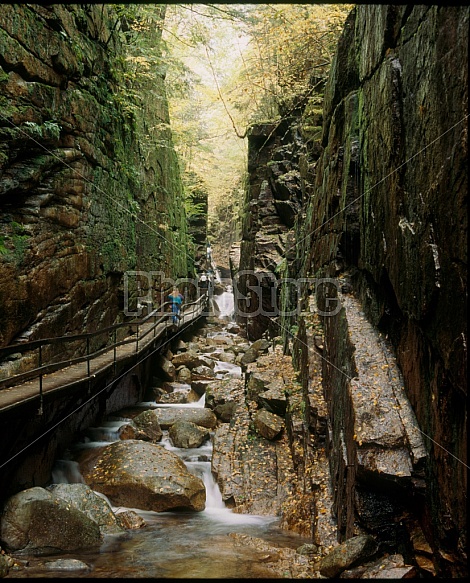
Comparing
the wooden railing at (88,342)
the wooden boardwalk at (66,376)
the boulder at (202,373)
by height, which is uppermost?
the wooden railing at (88,342)

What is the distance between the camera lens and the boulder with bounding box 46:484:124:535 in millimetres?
7391

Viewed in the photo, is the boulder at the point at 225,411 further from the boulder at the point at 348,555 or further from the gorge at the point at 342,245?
the boulder at the point at 348,555

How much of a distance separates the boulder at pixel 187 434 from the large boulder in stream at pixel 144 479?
135cm

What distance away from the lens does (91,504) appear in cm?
766

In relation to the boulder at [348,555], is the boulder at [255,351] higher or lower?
higher

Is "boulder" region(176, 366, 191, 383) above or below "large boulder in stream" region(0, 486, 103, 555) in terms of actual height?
above

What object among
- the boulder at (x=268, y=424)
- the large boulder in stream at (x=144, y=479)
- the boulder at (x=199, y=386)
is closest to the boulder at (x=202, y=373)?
the boulder at (x=199, y=386)

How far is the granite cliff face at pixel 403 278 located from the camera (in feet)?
12.9

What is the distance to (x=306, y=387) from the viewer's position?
9.55 m

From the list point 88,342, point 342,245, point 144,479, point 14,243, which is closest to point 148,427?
point 144,479

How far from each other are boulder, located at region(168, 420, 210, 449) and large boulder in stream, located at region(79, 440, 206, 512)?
1.35 meters

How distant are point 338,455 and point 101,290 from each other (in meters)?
7.68

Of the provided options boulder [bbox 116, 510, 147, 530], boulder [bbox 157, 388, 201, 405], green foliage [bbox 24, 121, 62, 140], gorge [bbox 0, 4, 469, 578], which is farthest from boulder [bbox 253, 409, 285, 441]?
green foliage [bbox 24, 121, 62, 140]

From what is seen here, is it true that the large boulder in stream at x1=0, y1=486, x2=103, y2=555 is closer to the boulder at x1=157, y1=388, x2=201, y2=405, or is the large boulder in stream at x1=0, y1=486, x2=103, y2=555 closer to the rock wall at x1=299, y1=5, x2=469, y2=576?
the rock wall at x1=299, y1=5, x2=469, y2=576
